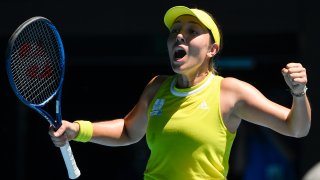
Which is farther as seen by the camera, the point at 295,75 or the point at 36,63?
the point at 36,63

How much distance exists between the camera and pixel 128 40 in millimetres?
8125

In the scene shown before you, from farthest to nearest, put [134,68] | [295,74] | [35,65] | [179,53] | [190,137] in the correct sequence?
[134,68], [35,65], [179,53], [190,137], [295,74]

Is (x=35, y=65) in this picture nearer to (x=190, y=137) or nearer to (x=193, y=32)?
(x=193, y=32)

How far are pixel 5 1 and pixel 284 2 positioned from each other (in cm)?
247

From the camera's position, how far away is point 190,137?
420cm

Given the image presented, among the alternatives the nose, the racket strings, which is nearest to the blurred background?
the racket strings

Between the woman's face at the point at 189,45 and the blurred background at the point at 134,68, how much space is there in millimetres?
3260

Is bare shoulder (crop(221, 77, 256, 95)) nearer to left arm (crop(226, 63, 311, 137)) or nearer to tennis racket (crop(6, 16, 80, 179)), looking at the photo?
left arm (crop(226, 63, 311, 137))

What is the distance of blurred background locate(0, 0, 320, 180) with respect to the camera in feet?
25.6

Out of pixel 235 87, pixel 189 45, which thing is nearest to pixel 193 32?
pixel 189 45

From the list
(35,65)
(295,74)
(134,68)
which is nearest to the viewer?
(295,74)

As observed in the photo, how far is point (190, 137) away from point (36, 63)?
0.95 metres

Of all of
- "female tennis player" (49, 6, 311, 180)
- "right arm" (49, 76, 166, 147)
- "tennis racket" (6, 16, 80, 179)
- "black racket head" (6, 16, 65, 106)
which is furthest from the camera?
"right arm" (49, 76, 166, 147)

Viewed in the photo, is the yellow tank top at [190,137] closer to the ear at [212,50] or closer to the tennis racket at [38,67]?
the ear at [212,50]
